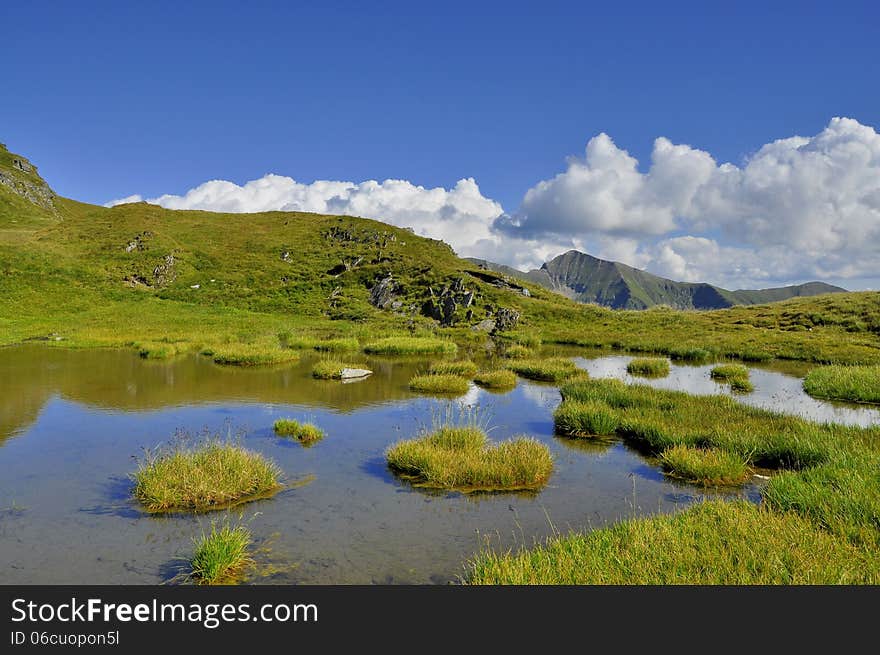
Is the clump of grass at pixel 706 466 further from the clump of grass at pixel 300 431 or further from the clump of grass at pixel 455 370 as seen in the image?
the clump of grass at pixel 455 370

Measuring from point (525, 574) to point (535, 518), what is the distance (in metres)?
3.89

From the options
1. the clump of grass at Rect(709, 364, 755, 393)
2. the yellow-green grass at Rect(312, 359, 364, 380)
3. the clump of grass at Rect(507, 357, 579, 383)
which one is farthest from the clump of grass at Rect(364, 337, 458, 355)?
the clump of grass at Rect(709, 364, 755, 393)

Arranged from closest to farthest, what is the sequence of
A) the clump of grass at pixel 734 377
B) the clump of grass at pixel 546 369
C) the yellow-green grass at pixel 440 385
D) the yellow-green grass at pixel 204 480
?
1. the yellow-green grass at pixel 204 480
2. the yellow-green grass at pixel 440 385
3. the clump of grass at pixel 734 377
4. the clump of grass at pixel 546 369

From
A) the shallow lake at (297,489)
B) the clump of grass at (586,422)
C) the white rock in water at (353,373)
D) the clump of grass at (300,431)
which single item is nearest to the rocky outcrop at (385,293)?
the white rock in water at (353,373)

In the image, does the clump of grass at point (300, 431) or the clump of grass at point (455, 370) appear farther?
the clump of grass at point (455, 370)

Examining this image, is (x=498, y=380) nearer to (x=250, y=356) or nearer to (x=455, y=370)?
(x=455, y=370)

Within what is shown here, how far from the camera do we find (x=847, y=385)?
25.7m

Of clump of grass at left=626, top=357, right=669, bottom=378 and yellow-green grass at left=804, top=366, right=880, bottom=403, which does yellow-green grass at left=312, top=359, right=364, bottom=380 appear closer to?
clump of grass at left=626, top=357, right=669, bottom=378

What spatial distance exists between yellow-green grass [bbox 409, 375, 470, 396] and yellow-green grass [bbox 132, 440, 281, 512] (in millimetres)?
13733

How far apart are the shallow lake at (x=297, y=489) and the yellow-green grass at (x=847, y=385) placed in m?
1.46

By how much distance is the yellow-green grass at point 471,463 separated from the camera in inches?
496

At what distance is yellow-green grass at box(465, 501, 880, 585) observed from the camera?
658 centimetres
